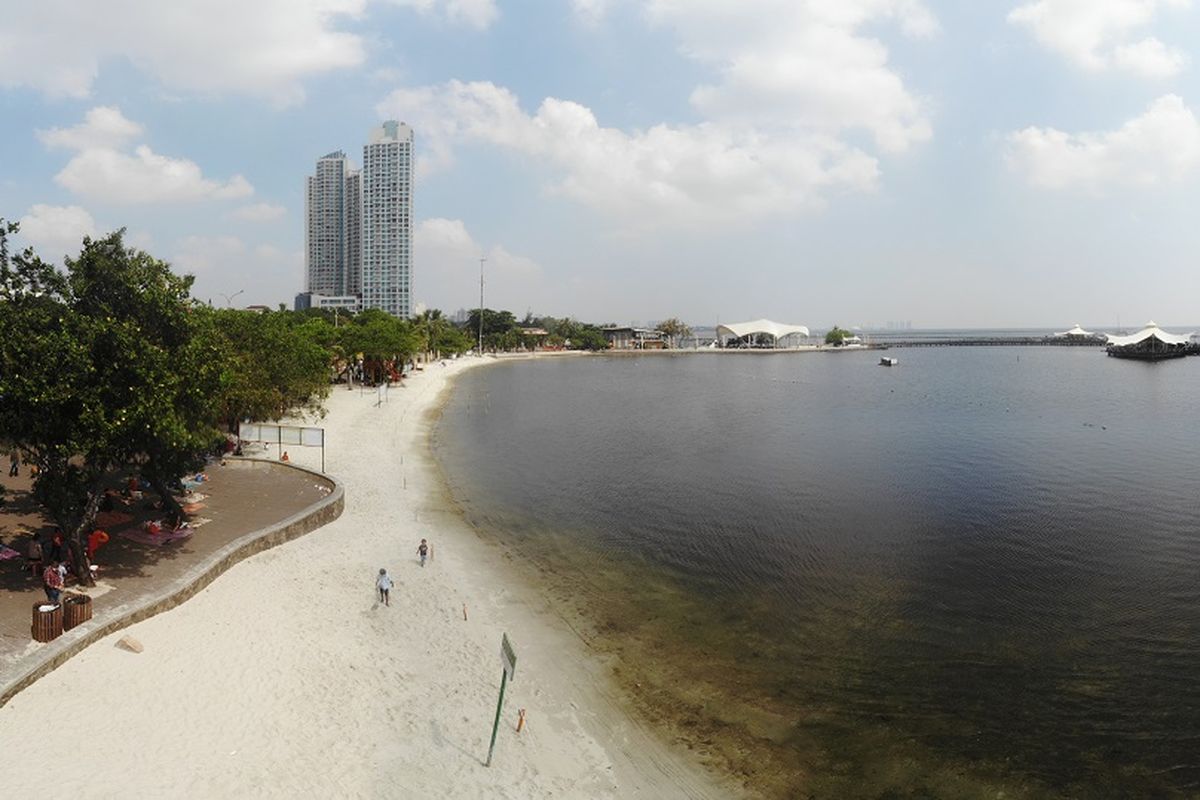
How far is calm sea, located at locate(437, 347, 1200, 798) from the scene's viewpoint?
13.9m

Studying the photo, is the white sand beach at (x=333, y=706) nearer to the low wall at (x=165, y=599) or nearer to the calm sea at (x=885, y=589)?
the low wall at (x=165, y=599)

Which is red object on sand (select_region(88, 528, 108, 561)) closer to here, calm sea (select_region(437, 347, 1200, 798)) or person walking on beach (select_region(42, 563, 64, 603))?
person walking on beach (select_region(42, 563, 64, 603))

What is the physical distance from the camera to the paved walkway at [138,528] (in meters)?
15.9

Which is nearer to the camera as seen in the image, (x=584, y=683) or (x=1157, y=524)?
(x=584, y=683)

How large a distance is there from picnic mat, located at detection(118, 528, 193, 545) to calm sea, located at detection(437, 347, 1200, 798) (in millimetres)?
10404

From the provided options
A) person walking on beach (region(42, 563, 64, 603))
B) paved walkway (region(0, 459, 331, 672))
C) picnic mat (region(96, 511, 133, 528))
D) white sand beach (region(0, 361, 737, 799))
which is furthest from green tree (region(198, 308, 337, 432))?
person walking on beach (region(42, 563, 64, 603))

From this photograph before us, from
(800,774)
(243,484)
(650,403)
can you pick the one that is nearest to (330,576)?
(243,484)

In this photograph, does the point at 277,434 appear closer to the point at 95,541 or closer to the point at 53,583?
the point at 95,541

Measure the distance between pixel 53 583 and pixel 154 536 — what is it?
4.91 m

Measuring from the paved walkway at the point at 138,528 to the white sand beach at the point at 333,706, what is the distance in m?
1.26

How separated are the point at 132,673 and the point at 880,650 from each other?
654 inches

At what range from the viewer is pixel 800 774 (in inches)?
515

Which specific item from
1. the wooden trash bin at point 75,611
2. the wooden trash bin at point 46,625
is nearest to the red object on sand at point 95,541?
the wooden trash bin at point 75,611

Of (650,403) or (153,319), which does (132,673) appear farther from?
(650,403)
